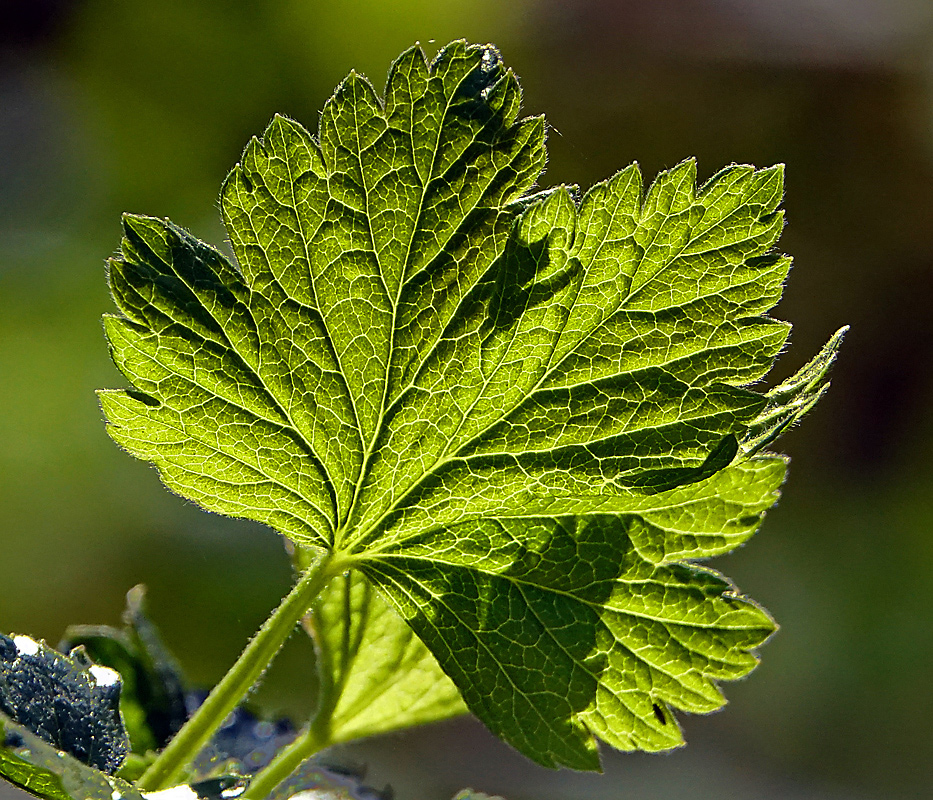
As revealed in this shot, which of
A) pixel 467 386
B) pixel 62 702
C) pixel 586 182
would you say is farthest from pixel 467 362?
pixel 586 182

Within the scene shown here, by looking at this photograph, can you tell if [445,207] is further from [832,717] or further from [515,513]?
[832,717]

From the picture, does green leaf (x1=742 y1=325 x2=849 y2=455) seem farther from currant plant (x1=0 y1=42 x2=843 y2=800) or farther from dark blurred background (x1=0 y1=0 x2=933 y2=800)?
dark blurred background (x1=0 y1=0 x2=933 y2=800)

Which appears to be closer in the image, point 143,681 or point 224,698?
point 224,698

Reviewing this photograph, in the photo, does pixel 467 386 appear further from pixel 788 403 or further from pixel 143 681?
pixel 143 681

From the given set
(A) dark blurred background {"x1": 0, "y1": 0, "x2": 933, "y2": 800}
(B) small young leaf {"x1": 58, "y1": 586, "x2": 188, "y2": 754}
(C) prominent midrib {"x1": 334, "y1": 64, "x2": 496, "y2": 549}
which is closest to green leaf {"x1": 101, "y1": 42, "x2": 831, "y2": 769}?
(C) prominent midrib {"x1": 334, "y1": 64, "x2": 496, "y2": 549}

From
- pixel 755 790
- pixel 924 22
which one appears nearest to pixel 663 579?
pixel 755 790

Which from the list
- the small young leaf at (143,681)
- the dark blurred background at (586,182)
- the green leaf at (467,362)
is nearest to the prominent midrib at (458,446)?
the green leaf at (467,362)
